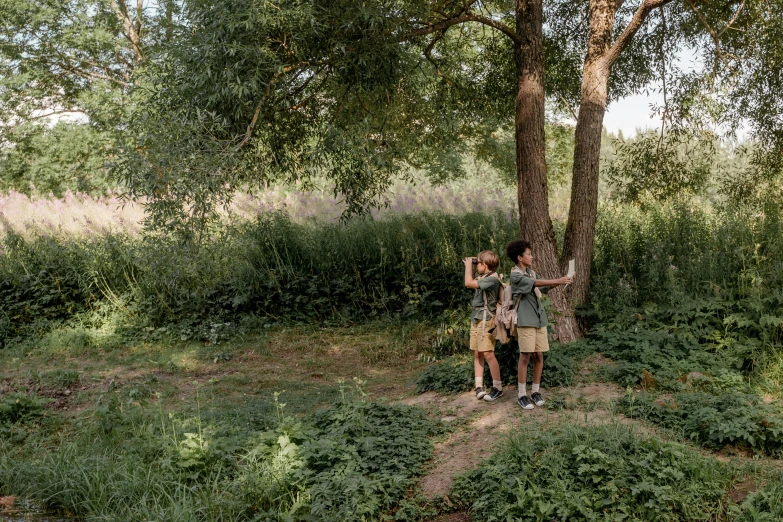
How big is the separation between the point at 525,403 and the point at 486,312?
98 cm

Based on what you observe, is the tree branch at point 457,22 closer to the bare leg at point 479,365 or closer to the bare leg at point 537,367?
the bare leg at point 479,365

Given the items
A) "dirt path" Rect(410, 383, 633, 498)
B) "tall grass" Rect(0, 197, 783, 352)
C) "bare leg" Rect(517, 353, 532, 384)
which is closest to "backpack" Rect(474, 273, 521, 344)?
"bare leg" Rect(517, 353, 532, 384)

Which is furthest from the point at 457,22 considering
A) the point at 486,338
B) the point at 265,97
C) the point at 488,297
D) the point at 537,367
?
the point at 537,367

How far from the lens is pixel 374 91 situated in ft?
27.8

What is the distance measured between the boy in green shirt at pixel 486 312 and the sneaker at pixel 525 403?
396 mm

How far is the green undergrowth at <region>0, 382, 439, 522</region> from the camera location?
502 centimetres

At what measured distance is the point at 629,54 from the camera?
36.9ft

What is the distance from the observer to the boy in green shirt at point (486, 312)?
680cm

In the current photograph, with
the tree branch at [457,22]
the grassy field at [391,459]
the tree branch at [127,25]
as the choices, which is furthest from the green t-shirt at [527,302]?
the tree branch at [127,25]

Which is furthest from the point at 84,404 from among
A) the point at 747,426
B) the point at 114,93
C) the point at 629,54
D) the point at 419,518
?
the point at 114,93

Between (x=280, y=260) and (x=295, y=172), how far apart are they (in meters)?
3.47

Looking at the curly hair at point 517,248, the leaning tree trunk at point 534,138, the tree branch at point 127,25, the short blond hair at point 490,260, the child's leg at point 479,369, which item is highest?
the tree branch at point 127,25

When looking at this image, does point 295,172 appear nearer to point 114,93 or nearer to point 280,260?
point 280,260

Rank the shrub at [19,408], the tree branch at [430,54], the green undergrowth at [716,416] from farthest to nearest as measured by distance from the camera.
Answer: the tree branch at [430,54] < the shrub at [19,408] < the green undergrowth at [716,416]
